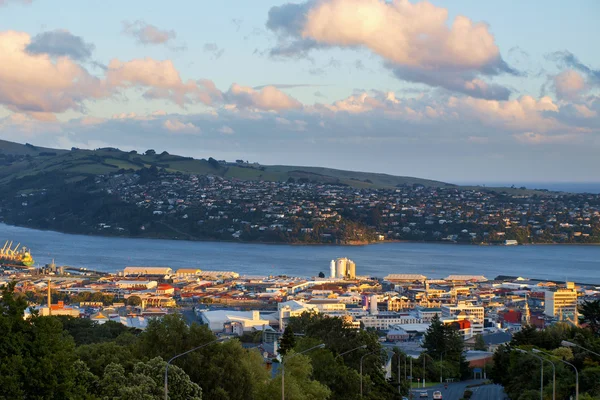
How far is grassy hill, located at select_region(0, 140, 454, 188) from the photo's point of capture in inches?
5433

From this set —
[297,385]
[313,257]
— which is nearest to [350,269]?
[313,257]

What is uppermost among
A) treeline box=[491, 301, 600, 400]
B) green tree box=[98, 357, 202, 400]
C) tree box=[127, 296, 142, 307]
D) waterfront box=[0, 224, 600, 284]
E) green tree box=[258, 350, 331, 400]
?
green tree box=[98, 357, 202, 400]

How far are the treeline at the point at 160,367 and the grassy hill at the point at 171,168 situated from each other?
117m

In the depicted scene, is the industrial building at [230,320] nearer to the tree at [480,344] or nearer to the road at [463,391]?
the tree at [480,344]

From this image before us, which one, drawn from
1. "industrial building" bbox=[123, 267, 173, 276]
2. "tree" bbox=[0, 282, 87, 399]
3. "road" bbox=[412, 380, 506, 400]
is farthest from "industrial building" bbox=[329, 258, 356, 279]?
"tree" bbox=[0, 282, 87, 399]

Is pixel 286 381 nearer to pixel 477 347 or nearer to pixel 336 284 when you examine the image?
pixel 477 347

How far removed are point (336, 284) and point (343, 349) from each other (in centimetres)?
4017

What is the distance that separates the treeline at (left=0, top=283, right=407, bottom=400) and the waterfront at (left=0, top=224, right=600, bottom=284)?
5080cm

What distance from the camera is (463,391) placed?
81.7 ft

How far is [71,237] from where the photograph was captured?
4154 inches

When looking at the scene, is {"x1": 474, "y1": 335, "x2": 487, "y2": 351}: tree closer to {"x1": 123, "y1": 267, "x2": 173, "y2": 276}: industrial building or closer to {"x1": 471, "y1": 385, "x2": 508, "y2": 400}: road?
{"x1": 471, "y1": 385, "x2": 508, "y2": 400}: road

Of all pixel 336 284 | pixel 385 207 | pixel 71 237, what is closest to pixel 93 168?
pixel 71 237

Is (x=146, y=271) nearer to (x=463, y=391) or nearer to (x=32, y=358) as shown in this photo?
(x=463, y=391)

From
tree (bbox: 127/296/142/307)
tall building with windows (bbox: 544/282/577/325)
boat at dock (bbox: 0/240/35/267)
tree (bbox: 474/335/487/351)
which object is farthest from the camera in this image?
boat at dock (bbox: 0/240/35/267)
